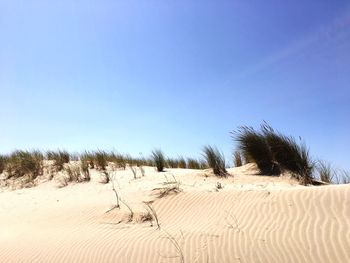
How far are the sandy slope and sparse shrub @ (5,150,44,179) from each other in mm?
4679

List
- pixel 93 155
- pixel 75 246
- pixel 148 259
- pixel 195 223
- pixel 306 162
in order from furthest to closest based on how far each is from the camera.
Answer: pixel 93 155 < pixel 306 162 < pixel 195 223 < pixel 75 246 < pixel 148 259

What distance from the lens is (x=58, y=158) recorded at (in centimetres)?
1584

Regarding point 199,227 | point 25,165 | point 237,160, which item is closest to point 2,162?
point 25,165

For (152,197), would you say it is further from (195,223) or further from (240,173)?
(240,173)

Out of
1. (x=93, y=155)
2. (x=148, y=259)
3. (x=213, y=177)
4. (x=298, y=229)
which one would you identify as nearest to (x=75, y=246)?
(x=148, y=259)

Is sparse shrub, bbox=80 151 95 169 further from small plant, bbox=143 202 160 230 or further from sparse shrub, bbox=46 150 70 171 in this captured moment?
small plant, bbox=143 202 160 230

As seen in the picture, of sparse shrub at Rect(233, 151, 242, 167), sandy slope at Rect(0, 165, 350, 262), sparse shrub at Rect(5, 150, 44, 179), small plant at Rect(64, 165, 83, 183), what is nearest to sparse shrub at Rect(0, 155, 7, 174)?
sparse shrub at Rect(5, 150, 44, 179)

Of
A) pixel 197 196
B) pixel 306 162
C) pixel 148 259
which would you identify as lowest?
pixel 148 259

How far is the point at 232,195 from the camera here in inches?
319

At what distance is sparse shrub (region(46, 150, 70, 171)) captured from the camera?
1499 cm

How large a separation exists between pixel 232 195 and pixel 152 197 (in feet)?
6.12

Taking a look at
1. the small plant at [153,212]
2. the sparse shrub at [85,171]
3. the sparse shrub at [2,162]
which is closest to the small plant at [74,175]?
the sparse shrub at [85,171]

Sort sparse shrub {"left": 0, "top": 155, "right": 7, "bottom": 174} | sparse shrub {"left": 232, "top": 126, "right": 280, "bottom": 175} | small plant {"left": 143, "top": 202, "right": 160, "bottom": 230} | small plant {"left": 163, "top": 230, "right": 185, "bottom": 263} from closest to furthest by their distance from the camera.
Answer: small plant {"left": 163, "top": 230, "right": 185, "bottom": 263} < small plant {"left": 143, "top": 202, "right": 160, "bottom": 230} < sparse shrub {"left": 232, "top": 126, "right": 280, "bottom": 175} < sparse shrub {"left": 0, "top": 155, "right": 7, "bottom": 174}

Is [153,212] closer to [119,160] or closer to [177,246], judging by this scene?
[177,246]
